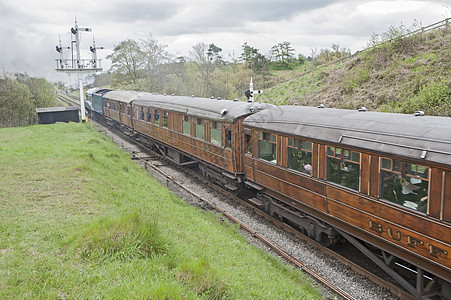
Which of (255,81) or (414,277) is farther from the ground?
(255,81)

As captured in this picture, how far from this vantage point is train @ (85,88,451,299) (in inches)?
248

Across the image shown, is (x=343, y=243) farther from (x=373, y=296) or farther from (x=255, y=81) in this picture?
(x=255, y=81)

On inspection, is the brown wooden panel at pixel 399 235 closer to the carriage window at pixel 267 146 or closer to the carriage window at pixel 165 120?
the carriage window at pixel 267 146

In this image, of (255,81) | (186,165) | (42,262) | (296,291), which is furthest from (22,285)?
(255,81)

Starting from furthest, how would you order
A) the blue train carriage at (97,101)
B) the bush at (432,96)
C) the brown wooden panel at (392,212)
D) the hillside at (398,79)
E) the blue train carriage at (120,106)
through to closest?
the blue train carriage at (97,101) < the blue train carriage at (120,106) < the hillside at (398,79) < the bush at (432,96) < the brown wooden panel at (392,212)

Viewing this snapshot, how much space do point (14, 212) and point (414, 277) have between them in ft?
30.4

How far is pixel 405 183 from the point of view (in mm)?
6746

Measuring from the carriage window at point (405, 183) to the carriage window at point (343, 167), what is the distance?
2.31ft

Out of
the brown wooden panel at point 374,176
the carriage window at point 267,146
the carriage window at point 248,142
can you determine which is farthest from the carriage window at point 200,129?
the brown wooden panel at point 374,176

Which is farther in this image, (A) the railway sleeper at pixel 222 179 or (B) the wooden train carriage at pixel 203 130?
(A) the railway sleeper at pixel 222 179

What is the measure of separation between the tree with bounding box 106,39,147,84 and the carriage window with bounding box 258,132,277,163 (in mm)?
41092

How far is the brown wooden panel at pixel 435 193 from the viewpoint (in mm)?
→ 6039

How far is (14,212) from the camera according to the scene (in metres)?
8.58

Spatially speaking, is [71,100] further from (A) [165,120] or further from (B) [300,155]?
(B) [300,155]
